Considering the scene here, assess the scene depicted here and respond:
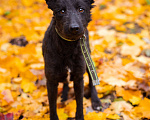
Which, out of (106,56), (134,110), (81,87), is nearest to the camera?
(81,87)

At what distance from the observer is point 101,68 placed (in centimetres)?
417

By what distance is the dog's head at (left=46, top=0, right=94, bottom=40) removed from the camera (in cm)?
209

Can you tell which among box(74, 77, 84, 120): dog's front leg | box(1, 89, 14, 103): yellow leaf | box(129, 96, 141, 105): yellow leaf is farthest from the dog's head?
box(1, 89, 14, 103): yellow leaf

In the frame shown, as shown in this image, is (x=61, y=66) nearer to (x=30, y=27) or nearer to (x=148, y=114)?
(x=148, y=114)

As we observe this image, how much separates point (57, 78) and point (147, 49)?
116 inches

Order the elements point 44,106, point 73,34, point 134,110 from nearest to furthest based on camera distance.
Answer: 1. point 73,34
2. point 134,110
3. point 44,106

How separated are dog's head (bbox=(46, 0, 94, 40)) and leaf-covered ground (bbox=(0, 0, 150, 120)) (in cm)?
151

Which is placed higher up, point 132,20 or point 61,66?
point 132,20

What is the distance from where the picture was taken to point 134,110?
9.83 ft

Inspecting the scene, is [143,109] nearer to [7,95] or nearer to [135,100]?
[135,100]

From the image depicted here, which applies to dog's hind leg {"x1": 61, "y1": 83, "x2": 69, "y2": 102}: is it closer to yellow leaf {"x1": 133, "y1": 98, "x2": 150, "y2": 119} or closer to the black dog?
the black dog

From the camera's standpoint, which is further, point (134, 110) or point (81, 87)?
point (134, 110)

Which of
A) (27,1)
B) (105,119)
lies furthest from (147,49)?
(27,1)

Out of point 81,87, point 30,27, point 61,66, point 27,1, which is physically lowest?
point 81,87
